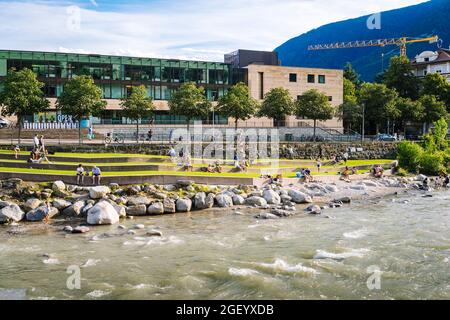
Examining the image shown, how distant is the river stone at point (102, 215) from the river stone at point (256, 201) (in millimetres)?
10284

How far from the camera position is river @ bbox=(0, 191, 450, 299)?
60.8ft

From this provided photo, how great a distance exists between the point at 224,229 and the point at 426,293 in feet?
42.6

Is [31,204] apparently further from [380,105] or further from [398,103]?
[398,103]

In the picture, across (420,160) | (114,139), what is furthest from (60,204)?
(420,160)

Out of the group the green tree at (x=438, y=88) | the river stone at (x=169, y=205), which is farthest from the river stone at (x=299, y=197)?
the green tree at (x=438, y=88)

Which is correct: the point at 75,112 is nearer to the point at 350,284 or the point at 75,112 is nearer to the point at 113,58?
the point at 113,58

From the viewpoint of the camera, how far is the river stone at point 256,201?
36.6 meters

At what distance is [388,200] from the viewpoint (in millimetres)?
41531

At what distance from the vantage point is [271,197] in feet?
123

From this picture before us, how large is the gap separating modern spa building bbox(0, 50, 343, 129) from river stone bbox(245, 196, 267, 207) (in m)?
36.5

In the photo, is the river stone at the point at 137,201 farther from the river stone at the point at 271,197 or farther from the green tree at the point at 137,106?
the green tree at the point at 137,106

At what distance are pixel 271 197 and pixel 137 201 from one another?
33.1ft

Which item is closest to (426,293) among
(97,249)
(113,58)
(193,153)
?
(97,249)

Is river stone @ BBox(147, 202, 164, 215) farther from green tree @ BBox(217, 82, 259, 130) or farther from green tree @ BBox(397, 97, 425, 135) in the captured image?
green tree @ BBox(397, 97, 425, 135)
